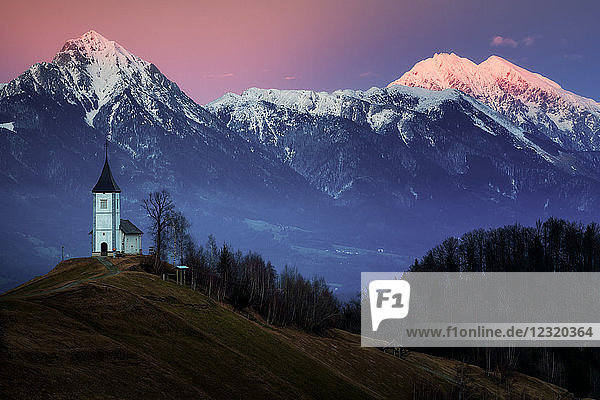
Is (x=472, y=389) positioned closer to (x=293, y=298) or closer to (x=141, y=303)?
(x=293, y=298)

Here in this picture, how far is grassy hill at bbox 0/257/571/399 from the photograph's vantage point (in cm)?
4012

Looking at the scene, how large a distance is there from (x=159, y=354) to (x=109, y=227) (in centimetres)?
6678

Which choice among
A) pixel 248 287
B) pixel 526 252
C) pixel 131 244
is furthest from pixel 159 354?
pixel 526 252

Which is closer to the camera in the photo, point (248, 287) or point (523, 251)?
point (248, 287)

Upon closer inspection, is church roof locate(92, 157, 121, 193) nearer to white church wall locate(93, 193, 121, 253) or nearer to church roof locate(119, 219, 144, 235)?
white church wall locate(93, 193, 121, 253)

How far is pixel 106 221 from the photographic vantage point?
11075 cm

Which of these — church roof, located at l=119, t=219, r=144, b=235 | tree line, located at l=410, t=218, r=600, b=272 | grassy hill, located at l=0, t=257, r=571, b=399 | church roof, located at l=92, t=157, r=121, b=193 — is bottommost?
grassy hill, located at l=0, t=257, r=571, b=399

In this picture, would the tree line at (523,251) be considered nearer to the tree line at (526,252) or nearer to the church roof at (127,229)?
the tree line at (526,252)

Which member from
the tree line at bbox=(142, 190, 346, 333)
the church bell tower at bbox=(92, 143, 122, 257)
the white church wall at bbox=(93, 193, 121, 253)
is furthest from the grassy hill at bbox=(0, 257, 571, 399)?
the white church wall at bbox=(93, 193, 121, 253)

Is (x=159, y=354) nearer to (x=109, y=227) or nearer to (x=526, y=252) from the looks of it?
(x=109, y=227)

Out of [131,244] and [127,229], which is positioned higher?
[127,229]

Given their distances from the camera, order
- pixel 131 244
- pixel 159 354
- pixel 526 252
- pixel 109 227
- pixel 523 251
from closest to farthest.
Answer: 1. pixel 159 354
2. pixel 109 227
3. pixel 131 244
4. pixel 523 251
5. pixel 526 252

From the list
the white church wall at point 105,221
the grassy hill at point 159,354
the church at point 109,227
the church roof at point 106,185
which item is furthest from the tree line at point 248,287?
the grassy hill at point 159,354

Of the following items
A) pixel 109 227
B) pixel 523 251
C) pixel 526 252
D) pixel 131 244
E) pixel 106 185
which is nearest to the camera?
pixel 109 227
